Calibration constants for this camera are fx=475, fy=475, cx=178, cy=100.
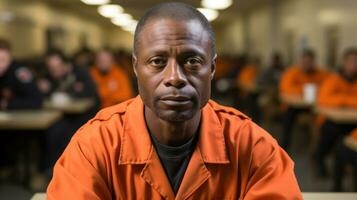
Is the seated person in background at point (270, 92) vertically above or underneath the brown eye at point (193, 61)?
underneath

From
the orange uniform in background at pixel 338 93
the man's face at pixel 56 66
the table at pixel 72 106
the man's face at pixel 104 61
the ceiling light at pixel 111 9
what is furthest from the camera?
the ceiling light at pixel 111 9

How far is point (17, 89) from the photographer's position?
14.4ft

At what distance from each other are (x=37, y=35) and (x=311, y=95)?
6.70 meters

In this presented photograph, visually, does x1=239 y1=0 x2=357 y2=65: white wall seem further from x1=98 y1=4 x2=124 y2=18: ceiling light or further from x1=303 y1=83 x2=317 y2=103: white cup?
x1=98 y1=4 x2=124 y2=18: ceiling light

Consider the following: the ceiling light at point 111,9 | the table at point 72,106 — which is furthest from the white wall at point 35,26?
the ceiling light at point 111,9


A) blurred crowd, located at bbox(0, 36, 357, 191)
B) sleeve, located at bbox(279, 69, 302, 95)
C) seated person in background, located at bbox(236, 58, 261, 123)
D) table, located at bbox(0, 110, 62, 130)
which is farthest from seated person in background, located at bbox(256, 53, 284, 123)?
table, located at bbox(0, 110, 62, 130)

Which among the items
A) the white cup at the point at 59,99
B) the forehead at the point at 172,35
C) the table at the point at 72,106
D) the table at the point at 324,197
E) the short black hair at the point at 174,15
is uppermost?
the short black hair at the point at 174,15

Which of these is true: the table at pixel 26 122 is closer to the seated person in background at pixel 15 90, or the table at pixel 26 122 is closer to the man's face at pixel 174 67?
the seated person in background at pixel 15 90

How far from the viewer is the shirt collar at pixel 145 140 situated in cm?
123

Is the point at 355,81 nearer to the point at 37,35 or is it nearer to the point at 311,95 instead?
the point at 311,95

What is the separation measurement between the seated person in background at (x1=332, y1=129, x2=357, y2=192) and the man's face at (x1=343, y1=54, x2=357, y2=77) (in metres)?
1.24

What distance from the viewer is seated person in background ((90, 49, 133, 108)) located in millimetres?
5602

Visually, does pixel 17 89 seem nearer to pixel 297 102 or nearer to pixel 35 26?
pixel 297 102

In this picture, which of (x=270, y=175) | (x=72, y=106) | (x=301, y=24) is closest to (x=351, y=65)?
(x=72, y=106)
